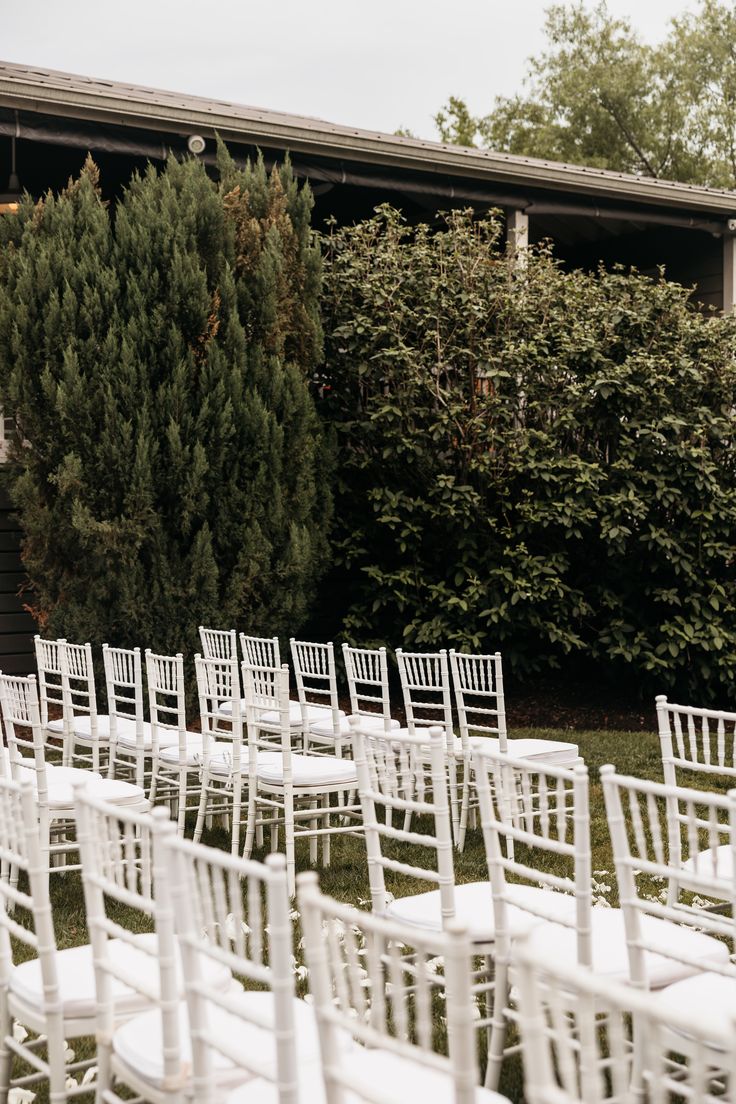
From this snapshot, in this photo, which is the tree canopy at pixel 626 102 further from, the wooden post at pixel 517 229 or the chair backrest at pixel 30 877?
the chair backrest at pixel 30 877

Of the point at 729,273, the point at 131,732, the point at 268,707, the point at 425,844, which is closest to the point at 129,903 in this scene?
the point at 425,844

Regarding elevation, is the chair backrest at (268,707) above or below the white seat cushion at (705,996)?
above

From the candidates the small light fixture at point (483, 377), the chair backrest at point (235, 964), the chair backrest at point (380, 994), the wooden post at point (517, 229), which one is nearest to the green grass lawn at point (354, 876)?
the chair backrest at point (235, 964)

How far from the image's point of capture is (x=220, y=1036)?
2.74 metres

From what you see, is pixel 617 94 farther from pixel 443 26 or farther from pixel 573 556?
pixel 573 556

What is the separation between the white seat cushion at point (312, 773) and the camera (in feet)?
20.6

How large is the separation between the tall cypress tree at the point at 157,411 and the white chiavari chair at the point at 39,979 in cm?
673

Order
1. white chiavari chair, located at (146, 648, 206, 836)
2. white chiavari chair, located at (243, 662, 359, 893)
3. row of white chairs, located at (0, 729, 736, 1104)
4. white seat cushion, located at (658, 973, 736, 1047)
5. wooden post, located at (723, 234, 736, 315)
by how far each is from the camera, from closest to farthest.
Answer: row of white chairs, located at (0, 729, 736, 1104) < white seat cushion, located at (658, 973, 736, 1047) < white chiavari chair, located at (243, 662, 359, 893) < white chiavari chair, located at (146, 648, 206, 836) < wooden post, located at (723, 234, 736, 315)

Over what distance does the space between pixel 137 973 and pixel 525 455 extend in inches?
352

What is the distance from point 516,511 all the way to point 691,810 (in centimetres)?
873

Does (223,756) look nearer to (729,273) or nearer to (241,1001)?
(241,1001)

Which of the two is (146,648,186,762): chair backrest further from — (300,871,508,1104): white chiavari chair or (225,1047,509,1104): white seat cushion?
(300,871,508,1104): white chiavari chair

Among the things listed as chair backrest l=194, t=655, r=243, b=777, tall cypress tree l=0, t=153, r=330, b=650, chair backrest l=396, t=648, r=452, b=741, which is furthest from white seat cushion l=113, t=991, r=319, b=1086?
tall cypress tree l=0, t=153, r=330, b=650

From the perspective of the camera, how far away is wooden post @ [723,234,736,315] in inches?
619
